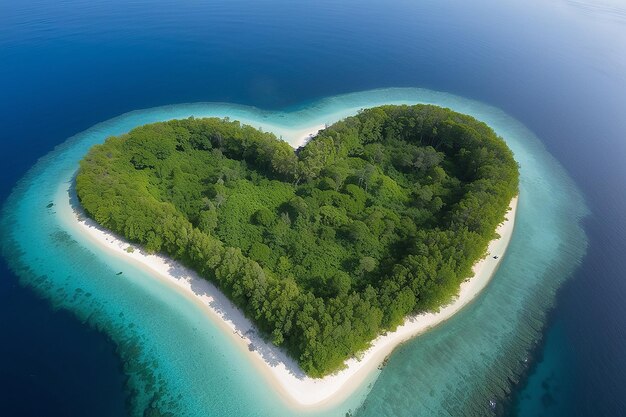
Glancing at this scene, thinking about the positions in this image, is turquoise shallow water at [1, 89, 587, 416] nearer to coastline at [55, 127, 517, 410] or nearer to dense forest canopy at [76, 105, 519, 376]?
coastline at [55, 127, 517, 410]

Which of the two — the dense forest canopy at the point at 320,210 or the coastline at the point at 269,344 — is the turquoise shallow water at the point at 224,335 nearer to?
the coastline at the point at 269,344

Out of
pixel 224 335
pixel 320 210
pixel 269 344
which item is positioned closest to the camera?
pixel 269 344

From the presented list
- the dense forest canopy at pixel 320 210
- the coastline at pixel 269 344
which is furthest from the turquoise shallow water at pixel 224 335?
the dense forest canopy at pixel 320 210

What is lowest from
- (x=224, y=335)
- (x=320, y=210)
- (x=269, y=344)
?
(x=224, y=335)

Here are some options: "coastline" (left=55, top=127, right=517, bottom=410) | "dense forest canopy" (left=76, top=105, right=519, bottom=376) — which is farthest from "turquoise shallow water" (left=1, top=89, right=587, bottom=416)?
"dense forest canopy" (left=76, top=105, right=519, bottom=376)

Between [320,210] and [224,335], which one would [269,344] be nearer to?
[224,335]

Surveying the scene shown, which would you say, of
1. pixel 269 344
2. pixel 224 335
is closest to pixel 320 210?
pixel 269 344
